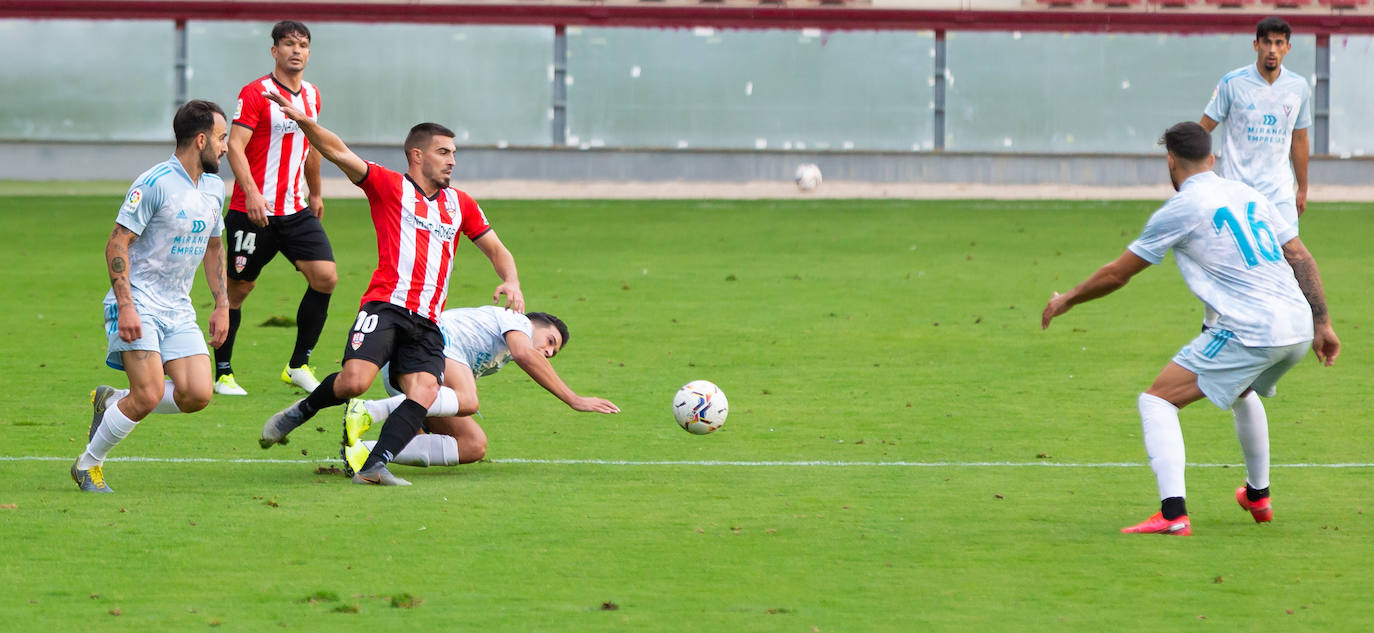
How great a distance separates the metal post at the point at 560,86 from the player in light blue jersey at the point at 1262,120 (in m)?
21.9

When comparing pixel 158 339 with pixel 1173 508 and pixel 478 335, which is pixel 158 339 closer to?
pixel 478 335

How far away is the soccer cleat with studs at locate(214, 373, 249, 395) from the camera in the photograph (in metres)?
10.7

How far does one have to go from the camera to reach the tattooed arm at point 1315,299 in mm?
6996

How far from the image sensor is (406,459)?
8312 mm

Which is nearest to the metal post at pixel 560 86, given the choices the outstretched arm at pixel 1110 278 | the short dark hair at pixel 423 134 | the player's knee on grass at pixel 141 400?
the short dark hair at pixel 423 134

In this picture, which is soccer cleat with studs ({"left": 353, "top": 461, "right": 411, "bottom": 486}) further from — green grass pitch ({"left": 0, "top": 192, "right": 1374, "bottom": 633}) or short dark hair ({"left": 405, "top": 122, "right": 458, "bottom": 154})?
short dark hair ({"left": 405, "top": 122, "right": 458, "bottom": 154})

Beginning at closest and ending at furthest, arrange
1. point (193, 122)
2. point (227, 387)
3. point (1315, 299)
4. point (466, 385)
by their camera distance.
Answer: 1. point (1315, 299)
2. point (193, 122)
3. point (466, 385)
4. point (227, 387)

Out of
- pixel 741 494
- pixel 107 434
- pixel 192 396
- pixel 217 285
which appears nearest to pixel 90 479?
pixel 107 434

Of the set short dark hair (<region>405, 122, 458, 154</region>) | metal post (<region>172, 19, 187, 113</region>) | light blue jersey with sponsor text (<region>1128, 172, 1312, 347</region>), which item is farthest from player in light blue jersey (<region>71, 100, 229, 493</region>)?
metal post (<region>172, 19, 187, 113</region>)

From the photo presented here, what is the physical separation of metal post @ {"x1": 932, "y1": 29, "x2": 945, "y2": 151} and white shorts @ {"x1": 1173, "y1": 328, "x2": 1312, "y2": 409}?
2524cm

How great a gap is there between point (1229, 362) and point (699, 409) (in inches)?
115

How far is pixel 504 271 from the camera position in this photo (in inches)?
320

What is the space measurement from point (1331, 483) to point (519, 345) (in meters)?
4.01

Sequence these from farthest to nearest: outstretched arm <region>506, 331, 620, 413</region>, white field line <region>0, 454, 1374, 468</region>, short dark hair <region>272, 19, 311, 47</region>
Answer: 1. short dark hair <region>272, 19, 311, 47</region>
2. white field line <region>0, 454, 1374, 468</region>
3. outstretched arm <region>506, 331, 620, 413</region>
